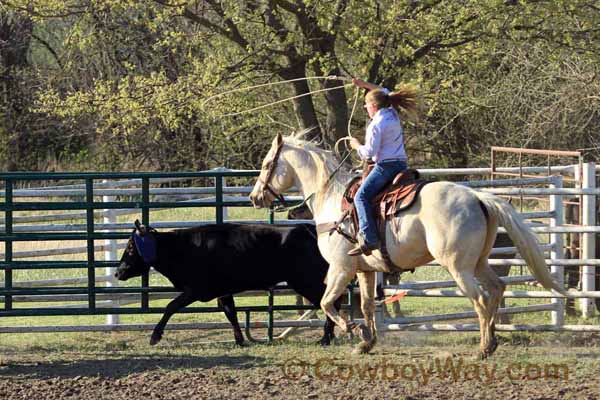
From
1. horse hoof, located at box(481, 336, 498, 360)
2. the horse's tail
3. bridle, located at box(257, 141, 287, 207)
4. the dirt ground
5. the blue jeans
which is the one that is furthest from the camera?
bridle, located at box(257, 141, 287, 207)

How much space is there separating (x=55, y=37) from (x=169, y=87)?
17.3 m

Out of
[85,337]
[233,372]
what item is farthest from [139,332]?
[233,372]

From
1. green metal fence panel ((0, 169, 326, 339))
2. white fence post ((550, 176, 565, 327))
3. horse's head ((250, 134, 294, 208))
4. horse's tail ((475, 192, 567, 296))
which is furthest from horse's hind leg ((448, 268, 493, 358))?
white fence post ((550, 176, 565, 327))

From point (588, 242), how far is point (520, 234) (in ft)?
13.9

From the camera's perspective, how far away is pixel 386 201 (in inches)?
323

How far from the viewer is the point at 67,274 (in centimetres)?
1488

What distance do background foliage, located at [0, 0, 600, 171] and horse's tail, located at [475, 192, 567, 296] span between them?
191 inches

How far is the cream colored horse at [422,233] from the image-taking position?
787cm

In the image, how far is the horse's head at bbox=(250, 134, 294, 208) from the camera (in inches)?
355

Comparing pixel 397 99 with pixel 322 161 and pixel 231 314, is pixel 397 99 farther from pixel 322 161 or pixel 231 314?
pixel 231 314

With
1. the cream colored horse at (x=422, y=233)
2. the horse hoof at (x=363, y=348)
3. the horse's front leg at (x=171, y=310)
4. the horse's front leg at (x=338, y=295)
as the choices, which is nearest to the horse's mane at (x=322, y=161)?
the cream colored horse at (x=422, y=233)

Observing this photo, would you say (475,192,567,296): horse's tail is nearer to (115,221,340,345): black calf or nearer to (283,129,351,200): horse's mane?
(283,129,351,200): horse's mane

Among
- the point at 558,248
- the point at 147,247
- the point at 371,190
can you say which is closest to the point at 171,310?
the point at 147,247

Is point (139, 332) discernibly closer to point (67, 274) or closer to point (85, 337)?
point (85, 337)
